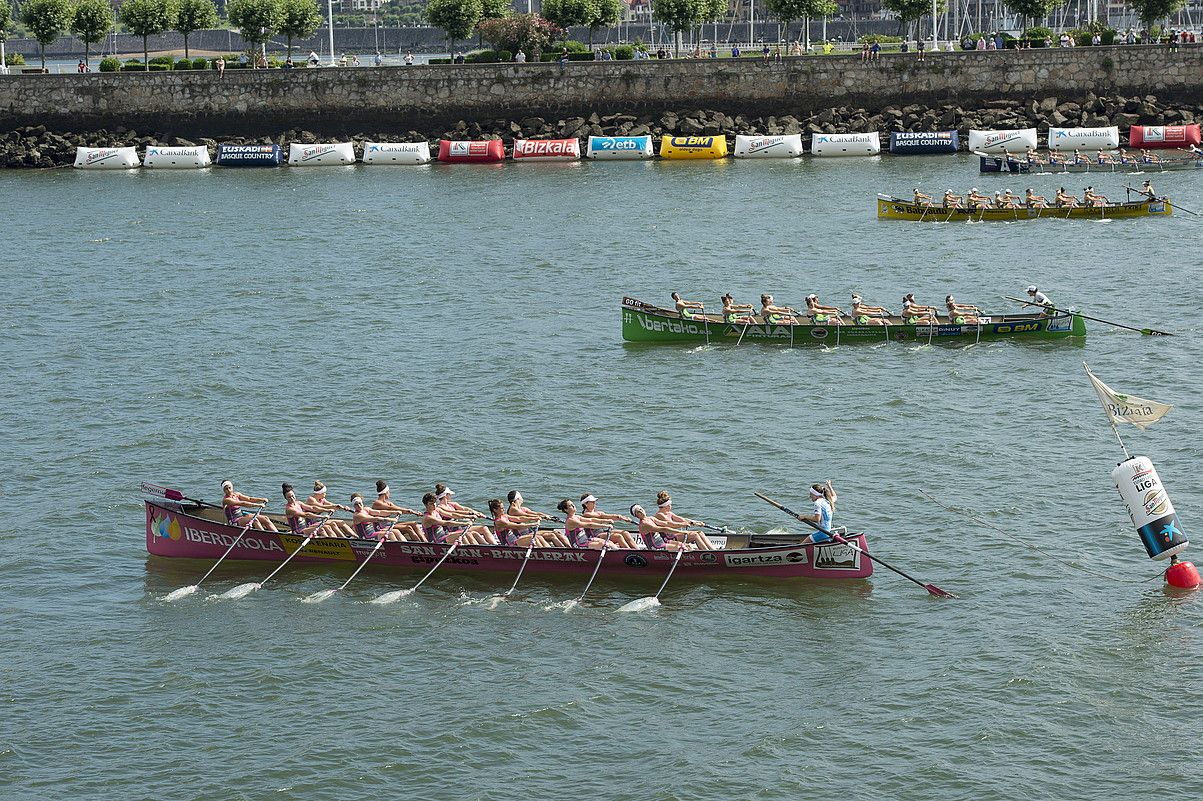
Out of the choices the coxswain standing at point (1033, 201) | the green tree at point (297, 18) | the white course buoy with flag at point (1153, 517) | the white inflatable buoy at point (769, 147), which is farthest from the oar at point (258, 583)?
the green tree at point (297, 18)

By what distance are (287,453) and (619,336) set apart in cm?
1409

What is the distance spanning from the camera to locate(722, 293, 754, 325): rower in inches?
1820

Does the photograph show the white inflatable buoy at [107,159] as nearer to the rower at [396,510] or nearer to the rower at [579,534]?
the rower at [396,510]

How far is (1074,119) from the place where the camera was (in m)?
84.6

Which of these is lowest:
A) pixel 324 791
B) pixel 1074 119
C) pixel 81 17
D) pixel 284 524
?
pixel 324 791

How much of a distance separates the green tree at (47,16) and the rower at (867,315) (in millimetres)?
74353

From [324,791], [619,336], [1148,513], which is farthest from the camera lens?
[619,336]

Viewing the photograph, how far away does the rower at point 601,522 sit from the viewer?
96.1 ft

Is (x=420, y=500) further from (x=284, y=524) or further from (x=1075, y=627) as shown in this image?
(x=1075, y=627)

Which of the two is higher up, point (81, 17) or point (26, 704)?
point (81, 17)

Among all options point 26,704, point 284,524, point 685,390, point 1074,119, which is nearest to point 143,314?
point 685,390

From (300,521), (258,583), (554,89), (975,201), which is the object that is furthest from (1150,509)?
(554,89)

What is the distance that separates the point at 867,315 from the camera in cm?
4578

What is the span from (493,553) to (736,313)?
18982 mm
